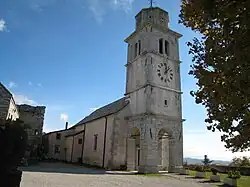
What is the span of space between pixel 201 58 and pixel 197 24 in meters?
1.19

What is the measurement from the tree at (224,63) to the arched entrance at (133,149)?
Answer: 19.3m

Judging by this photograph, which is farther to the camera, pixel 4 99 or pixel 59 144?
pixel 59 144

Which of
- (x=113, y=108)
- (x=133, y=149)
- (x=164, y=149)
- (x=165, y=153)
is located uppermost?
(x=113, y=108)

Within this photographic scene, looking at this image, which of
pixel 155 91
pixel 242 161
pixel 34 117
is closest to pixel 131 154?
pixel 155 91

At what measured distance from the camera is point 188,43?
6.86m

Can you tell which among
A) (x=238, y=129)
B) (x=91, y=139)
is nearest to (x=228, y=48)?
(x=238, y=129)

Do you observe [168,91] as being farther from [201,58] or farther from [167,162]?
[201,58]

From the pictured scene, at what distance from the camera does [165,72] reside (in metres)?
27.7

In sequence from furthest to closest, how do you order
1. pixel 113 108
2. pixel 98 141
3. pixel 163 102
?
1. pixel 113 108
2. pixel 98 141
3. pixel 163 102

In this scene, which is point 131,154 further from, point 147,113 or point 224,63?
point 224,63

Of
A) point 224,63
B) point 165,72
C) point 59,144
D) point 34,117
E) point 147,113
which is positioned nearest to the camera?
point 224,63

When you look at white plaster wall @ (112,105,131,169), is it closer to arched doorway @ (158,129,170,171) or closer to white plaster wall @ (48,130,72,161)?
arched doorway @ (158,129,170,171)

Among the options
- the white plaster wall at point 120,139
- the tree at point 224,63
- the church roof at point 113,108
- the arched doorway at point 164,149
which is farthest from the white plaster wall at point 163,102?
the tree at point 224,63

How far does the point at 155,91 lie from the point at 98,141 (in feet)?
32.1
